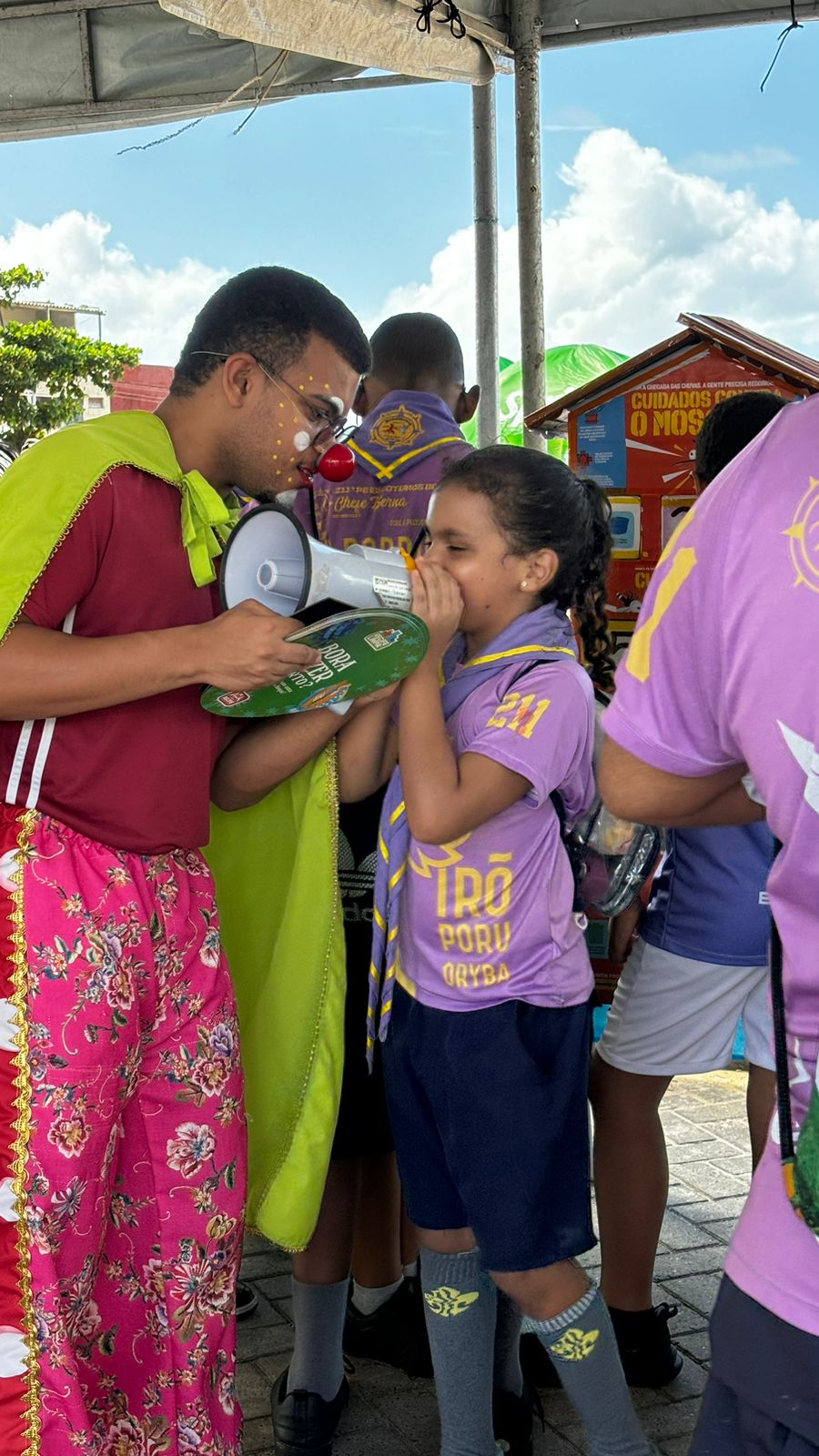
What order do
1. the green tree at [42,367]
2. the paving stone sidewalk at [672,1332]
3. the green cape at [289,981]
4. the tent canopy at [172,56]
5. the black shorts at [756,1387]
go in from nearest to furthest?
the black shorts at [756,1387], the green cape at [289,981], the paving stone sidewalk at [672,1332], the tent canopy at [172,56], the green tree at [42,367]

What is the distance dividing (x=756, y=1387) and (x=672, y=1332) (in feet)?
6.60

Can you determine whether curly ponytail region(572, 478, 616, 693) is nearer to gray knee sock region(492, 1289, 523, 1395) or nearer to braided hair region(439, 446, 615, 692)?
braided hair region(439, 446, 615, 692)

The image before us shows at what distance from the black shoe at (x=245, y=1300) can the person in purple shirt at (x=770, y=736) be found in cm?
207

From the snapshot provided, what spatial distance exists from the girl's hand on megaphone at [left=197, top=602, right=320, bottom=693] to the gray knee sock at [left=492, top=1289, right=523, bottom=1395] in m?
1.29

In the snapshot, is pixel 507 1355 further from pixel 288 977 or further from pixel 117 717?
pixel 117 717

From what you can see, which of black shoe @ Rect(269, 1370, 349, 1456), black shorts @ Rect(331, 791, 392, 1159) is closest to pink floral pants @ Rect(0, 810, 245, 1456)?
black shoe @ Rect(269, 1370, 349, 1456)

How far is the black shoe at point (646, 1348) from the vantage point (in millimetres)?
2617

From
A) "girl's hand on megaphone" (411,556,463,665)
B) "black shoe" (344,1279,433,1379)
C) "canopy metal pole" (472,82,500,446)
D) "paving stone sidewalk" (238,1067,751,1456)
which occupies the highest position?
"canopy metal pole" (472,82,500,446)

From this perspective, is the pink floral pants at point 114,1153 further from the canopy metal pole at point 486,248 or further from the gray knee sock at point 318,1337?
the canopy metal pole at point 486,248

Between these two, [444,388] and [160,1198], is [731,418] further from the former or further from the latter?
[160,1198]

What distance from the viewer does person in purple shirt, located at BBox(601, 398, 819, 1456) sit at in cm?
98

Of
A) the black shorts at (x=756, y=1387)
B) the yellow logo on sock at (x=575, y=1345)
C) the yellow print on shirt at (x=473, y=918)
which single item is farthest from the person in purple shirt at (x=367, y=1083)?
the black shorts at (x=756, y=1387)

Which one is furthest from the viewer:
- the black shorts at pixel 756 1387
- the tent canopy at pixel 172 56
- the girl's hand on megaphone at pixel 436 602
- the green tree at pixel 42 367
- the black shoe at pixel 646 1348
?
the green tree at pixel 42 367

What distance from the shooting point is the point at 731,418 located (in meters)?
2.59
